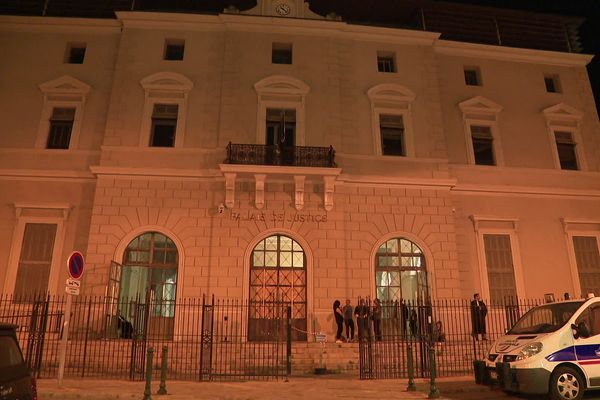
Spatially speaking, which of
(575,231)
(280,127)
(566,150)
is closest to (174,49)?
(280,127)

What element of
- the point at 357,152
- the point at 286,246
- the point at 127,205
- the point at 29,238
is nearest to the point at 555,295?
the point at 357,152

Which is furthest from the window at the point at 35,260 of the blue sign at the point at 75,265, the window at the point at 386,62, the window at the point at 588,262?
the window at the point at 588,262

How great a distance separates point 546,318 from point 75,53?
2027cm

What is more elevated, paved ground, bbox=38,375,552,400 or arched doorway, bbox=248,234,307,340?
arched doorway, bbox=248,234,307,340

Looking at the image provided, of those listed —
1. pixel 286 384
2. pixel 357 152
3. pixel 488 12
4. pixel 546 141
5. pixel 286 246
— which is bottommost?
pixel 286 384

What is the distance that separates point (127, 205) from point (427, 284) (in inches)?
463

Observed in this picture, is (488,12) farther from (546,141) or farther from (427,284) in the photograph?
(427,284)

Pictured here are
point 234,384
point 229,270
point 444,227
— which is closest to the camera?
point 234,384

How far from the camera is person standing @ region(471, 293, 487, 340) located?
16.6 m

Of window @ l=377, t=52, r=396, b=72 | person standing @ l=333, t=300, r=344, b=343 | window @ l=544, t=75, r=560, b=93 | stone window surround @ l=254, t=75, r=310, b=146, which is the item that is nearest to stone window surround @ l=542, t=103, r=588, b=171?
window @ l=544, t=75, r=560, b=93

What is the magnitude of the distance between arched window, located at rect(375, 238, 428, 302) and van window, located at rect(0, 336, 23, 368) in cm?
1400

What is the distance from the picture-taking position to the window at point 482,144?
835 inches

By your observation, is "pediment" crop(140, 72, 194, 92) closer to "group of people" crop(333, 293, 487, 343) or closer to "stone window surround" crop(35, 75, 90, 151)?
"stone window surround" crop(35, 75, 90, 151)

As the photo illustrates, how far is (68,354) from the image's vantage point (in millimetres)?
14805
